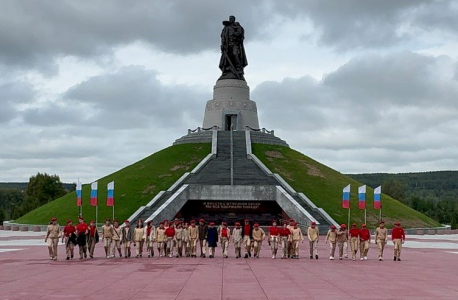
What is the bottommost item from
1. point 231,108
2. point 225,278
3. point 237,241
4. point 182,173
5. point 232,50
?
point 225,278

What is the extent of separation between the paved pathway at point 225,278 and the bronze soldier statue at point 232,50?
4085cm

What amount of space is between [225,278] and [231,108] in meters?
45.2

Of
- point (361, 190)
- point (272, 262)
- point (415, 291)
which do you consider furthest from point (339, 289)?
point (361, 190)

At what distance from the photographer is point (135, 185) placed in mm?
51188

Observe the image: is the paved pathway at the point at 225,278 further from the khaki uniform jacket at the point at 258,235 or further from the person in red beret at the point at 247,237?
the khaki uniform jacket at the point at 258,235

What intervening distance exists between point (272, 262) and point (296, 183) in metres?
29.4

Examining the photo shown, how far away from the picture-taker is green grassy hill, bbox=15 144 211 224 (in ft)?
153

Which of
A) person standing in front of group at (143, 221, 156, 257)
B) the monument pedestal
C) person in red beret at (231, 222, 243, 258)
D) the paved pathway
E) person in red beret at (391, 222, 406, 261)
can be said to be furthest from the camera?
the monument pedestal

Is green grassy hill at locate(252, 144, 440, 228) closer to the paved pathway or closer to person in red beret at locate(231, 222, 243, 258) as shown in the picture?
person in red beret at locate(231, 222, 243, 258)

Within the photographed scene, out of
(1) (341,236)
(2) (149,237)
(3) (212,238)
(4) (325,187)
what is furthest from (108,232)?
(4) (325,187)

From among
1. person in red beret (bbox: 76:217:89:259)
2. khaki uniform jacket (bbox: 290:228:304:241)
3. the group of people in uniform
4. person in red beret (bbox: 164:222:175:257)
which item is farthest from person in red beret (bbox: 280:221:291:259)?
person in red beret (bbox: 76:217:89:259)

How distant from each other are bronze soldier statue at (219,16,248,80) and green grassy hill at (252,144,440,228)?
9140mm

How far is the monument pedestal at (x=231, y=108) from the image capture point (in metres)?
60.4

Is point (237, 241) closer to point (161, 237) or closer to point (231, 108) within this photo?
point (161, 237)
